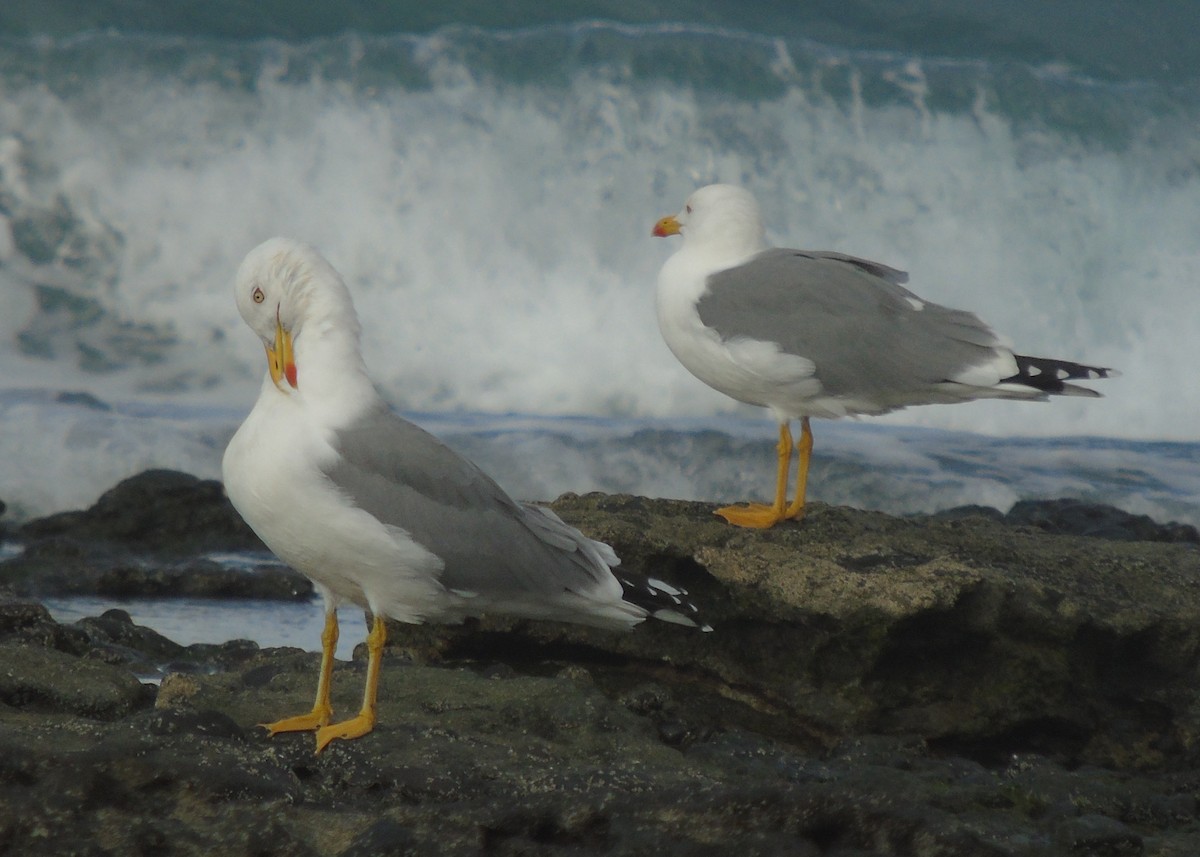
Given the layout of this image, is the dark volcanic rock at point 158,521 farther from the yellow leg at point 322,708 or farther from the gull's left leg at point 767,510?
the yellow leg at point 322,708

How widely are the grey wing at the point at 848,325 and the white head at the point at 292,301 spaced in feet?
6.87

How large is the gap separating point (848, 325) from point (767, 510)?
802mm

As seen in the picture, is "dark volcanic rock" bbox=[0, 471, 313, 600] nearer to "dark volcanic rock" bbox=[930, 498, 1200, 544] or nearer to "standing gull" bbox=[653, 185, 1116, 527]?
"standing gull" bbox=[653, 185, 1116, 527]

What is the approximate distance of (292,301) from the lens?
4.32 m

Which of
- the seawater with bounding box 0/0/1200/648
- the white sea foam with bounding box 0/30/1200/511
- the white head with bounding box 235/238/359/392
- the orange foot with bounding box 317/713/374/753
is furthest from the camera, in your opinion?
the white sea foam with bounding box 0/30/1200/511

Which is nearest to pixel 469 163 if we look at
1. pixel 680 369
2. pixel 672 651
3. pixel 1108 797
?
pixel 680 369

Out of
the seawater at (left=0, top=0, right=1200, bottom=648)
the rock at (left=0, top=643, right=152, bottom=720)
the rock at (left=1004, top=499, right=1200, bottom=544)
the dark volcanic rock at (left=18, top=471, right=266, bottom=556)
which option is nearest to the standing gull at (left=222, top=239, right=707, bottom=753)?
the rock at (left=0, top=643, right=152, bottom=720)

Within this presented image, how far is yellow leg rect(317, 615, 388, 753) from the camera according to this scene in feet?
12.3

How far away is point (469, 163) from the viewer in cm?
1536

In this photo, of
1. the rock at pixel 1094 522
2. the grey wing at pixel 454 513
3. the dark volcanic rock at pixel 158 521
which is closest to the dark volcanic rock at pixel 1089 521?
the rock at pixel 1094 522

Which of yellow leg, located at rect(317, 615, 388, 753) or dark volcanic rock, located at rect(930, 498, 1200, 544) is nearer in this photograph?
yellow leg, located at rect(317, 615, 388, 753)

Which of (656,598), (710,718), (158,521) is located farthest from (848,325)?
(158,521)

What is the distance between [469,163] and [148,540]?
25.9 ft

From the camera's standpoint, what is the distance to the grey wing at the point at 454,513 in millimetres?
4066
